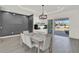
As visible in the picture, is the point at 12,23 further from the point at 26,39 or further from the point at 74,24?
the point at 74,24

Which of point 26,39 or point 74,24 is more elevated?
point 74,24

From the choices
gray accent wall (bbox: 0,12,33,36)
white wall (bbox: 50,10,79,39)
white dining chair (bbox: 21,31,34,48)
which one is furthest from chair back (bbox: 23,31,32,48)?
white wall (bbox: 50,10,79,39)

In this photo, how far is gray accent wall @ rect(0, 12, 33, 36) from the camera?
388 centimetres

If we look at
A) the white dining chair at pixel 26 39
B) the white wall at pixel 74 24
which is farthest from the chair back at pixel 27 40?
the white wall at pixel 74 24

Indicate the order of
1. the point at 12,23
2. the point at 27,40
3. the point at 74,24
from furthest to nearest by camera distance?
the point at 74,24 → the point at 12,23 → the point at 27,40

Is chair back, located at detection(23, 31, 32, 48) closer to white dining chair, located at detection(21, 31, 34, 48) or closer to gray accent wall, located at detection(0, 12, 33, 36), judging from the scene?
white dining chair, located at detection(21, 31, 34, 48)

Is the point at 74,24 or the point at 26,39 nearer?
the point at 26,39

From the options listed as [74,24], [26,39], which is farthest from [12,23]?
[74,24]

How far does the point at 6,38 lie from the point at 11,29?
60cm

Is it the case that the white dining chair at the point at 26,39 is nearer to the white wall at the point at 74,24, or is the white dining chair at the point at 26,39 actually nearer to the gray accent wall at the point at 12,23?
the gray accent wall at the point at 12,23

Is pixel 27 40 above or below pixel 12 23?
below

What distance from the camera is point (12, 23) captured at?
164 inches

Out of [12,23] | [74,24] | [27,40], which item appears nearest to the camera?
[27,40]
